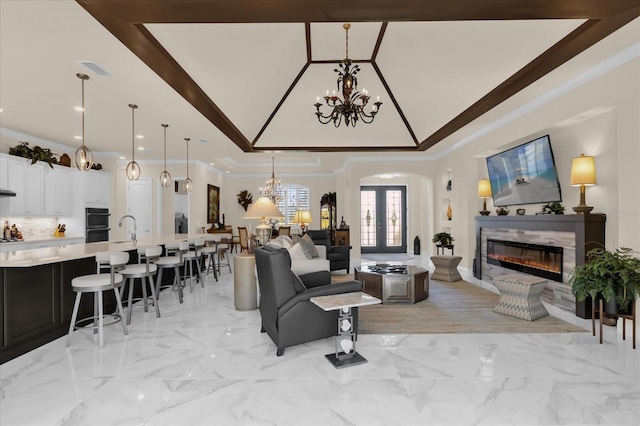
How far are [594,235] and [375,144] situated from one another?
4.80 m

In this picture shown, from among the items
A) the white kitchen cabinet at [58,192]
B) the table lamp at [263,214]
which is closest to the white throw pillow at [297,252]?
the table lamp at [263,214]

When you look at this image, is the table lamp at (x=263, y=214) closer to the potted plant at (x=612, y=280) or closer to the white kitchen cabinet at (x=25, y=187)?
the potted plant at (x=612, y=280)

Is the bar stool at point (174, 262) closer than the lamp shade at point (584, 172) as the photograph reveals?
No

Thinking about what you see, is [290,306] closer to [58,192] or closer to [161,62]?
[161,62]

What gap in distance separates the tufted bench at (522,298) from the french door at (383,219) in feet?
25.0

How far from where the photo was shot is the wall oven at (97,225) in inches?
302

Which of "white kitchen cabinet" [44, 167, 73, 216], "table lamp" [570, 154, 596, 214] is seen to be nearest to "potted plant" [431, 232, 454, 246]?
"table lamp" [570, 154, 596, 214]

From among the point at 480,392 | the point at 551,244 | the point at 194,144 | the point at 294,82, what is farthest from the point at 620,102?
the point at 194,144

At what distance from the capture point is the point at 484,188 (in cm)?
649

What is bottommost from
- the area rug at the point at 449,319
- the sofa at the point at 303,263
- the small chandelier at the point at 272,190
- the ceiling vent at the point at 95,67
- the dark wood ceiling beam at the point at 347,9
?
the area rug at the point at 449,319

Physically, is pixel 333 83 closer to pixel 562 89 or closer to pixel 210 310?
pixel 562 89

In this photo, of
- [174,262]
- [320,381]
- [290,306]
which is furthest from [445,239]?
[320,381]

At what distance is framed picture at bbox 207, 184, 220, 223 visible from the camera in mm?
10867

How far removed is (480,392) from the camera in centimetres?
255
